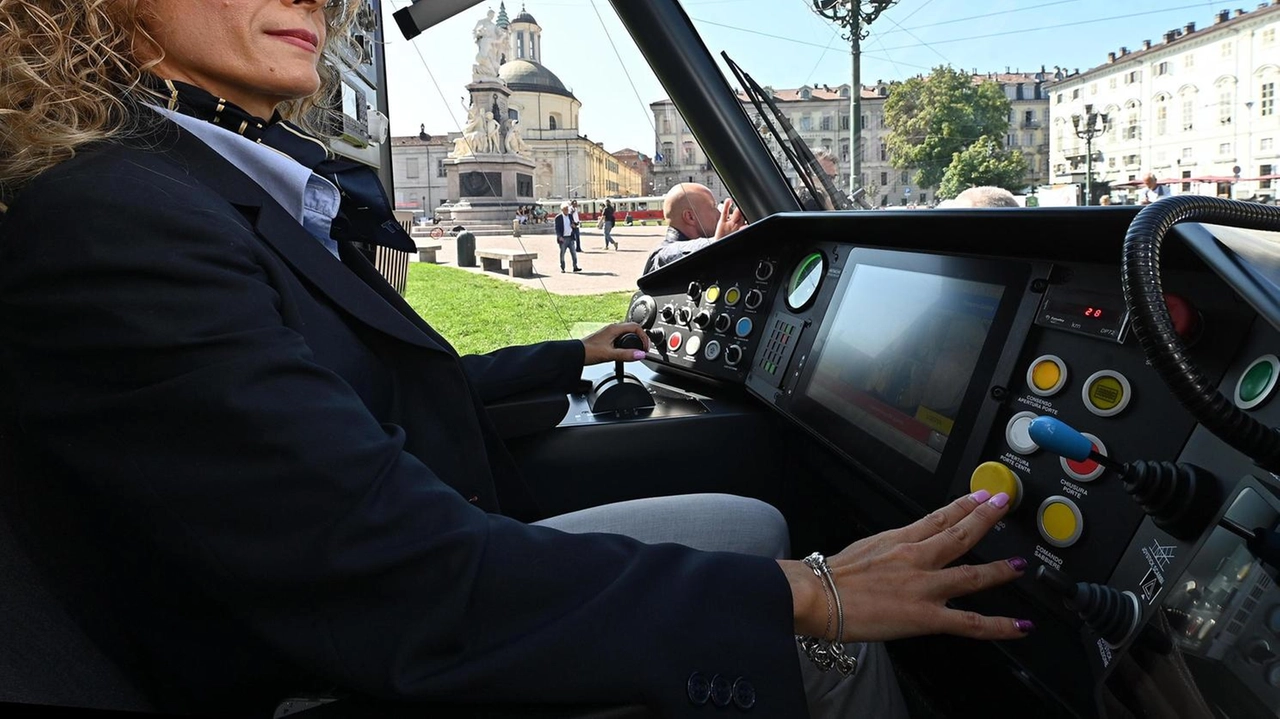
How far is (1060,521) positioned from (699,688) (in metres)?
0.47

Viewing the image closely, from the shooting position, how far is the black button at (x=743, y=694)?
62 cm

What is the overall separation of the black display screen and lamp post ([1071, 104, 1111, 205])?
312 millimetres

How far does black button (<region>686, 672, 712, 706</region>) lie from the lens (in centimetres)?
61

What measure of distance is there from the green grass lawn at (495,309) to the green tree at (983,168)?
87 cm

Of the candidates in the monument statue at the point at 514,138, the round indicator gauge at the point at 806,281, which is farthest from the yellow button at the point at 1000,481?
the monument statue at the point at 514,138

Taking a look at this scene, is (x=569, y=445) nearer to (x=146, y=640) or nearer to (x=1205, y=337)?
(x=146, y=640)

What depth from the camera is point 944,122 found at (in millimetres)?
1479

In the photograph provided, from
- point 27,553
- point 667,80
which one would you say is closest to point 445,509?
point 27,553

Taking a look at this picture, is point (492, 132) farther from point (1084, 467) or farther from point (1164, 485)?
point (1164, 485)

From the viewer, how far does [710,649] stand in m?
0.63

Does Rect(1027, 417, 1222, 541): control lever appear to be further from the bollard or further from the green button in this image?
the bollard

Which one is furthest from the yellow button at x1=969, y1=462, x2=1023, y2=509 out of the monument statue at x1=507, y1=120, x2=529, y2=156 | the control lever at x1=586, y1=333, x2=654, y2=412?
the monument statue at x1=507, y1=120, x2=529, y2=156

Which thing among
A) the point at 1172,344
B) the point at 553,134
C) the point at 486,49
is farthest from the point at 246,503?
the point at 553,134

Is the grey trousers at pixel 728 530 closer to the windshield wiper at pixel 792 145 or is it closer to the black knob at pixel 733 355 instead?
the black knob at pixel 733 355
